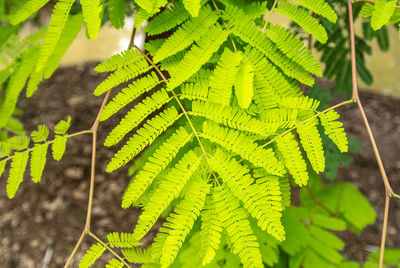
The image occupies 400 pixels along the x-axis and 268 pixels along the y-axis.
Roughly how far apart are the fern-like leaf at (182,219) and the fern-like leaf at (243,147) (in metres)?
0.13

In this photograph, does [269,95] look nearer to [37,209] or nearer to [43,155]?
[43,155]

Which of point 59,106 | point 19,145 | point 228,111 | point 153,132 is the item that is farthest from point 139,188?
point 59,106

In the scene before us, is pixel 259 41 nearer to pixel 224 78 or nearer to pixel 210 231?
pixel 224 78

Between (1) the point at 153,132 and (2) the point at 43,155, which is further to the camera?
(2) the point at 43,155

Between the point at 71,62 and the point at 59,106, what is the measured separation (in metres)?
1.56

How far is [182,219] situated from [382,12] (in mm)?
906

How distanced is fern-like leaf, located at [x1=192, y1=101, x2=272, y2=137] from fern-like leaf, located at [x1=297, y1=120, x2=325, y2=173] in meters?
0.09

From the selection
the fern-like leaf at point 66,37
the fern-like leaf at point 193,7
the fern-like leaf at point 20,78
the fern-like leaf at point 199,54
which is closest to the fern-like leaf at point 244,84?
the fern-like leaf at point 199,54

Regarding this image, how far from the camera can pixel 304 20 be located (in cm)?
122

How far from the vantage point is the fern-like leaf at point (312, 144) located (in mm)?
1039

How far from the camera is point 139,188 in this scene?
963 mm

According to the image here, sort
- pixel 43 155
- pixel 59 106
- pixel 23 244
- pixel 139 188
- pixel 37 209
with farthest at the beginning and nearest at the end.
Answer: pixel 59 106, pixel 37 209, pixel 23 244, pixel 43 155, pixel 139 188

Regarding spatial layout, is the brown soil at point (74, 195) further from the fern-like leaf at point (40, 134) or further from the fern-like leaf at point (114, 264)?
the fern-like leaf at point (114, 264)

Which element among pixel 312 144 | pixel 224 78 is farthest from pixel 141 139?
pixel 312 144
